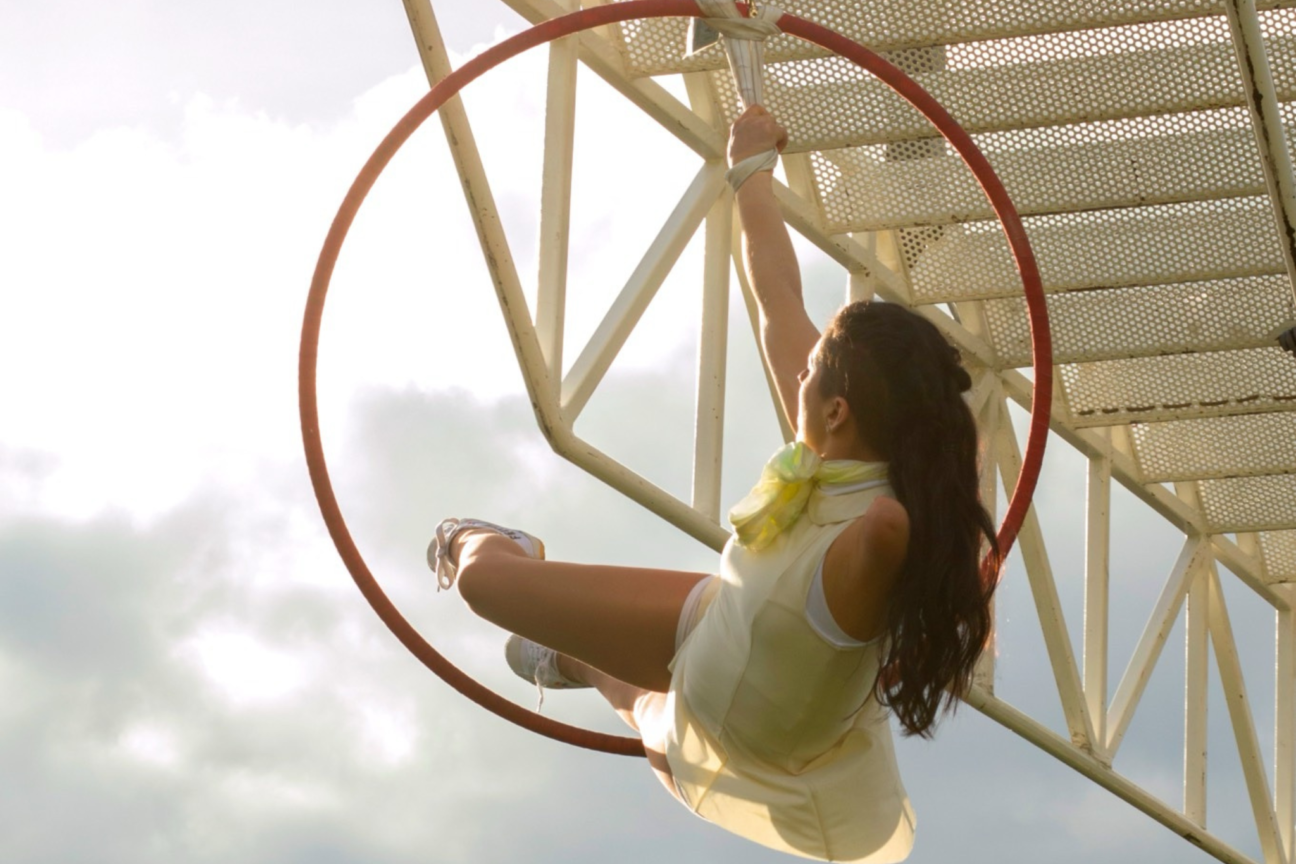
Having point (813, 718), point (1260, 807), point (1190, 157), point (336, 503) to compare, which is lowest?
point (813, 718)

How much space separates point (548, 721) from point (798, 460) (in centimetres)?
145

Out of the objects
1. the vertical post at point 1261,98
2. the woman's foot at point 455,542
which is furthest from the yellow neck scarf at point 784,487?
the vertical post at point 1261,98

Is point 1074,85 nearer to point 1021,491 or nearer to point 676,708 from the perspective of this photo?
point 1021,491

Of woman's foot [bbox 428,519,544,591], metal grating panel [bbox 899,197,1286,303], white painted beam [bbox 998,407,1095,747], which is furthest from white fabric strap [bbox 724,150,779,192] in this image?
white painted beam [bbox 998,407,1095,747]

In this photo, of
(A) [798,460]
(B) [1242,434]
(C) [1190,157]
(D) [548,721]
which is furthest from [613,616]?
(B) [1242,434]

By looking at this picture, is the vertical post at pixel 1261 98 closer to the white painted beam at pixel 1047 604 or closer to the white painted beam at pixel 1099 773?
the white painted beam at pixel 1099 773

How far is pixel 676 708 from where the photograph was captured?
154 inches

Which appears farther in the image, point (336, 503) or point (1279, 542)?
point (1279, 542)

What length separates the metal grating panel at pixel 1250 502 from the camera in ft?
29.0

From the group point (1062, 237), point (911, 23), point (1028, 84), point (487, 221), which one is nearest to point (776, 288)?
point (487, 221)

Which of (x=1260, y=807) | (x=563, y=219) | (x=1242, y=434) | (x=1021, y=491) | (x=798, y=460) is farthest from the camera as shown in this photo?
(x=1260, y=807)

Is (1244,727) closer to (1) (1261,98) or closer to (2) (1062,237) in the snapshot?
(2) (1062,237)

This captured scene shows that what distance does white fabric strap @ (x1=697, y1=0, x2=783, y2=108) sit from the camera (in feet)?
15.1

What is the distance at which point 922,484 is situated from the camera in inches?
144
